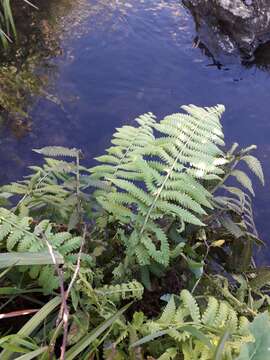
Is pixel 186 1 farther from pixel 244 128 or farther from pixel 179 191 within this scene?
pixel 179 191

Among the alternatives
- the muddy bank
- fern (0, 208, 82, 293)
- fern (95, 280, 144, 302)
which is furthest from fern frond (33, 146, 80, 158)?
the muddy bank

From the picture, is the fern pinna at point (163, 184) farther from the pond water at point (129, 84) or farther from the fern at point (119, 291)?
the pond water at point (129, 84)

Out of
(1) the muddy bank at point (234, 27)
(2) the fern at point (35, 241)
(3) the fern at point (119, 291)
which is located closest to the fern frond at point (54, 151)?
(2) the fern at point (35, 241)

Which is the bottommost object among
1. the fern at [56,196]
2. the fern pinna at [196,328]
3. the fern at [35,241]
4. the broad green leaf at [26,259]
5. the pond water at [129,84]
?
the pond water at [129,84]

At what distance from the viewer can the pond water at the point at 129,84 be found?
12.2ft

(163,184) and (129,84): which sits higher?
(163,184)

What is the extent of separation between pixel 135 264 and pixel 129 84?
2.53 m

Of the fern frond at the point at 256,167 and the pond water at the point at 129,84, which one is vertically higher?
the fern frond at the point at 256,167

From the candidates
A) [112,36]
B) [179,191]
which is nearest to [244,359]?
[179,191]

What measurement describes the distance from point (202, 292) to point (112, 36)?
3.24 meters

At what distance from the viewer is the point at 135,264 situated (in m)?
1.93

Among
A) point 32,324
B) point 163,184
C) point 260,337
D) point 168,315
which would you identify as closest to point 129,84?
point 163,184

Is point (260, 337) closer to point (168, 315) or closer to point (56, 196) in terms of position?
point (168, 315)

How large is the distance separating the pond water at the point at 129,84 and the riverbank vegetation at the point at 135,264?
4.37 feet
